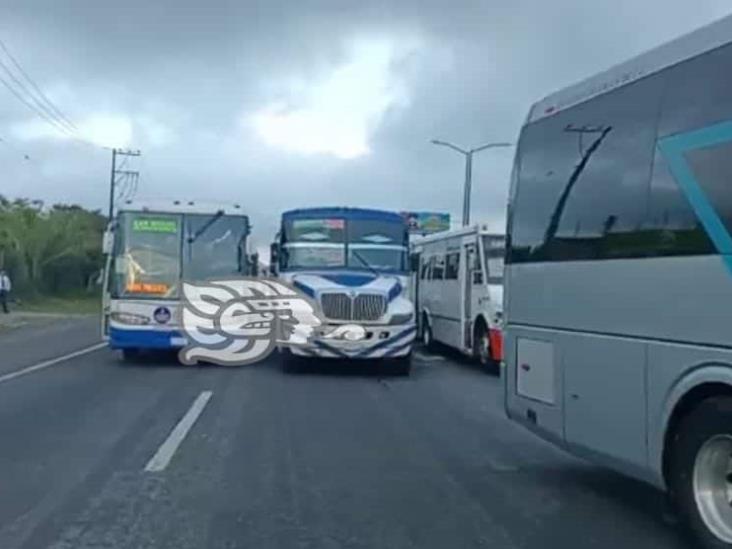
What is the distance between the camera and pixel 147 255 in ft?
71.6

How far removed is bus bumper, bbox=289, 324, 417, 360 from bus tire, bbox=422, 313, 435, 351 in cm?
708

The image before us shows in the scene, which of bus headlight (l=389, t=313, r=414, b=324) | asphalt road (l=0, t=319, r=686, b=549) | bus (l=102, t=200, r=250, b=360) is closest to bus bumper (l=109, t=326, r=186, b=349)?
bus (l=102, t=200, r=250, b=360)

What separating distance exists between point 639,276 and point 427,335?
20393mm

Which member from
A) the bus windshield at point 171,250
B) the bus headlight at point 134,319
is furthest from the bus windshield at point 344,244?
the bus headlight at point 134,319

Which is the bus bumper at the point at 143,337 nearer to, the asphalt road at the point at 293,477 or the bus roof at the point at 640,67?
the asphalt road at the point at 293,477

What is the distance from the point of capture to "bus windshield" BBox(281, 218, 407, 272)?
21.6 meters

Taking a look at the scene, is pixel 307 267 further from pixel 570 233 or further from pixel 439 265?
pixel 570 233

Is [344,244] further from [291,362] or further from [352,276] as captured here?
[291,362]

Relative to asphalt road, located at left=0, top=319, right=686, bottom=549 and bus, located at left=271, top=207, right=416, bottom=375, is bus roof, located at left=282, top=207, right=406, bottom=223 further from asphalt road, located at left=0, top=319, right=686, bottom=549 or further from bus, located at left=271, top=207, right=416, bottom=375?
asphalt road, located at left=0, top=319, right=686, bottom=549

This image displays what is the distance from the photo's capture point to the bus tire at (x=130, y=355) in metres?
23.1

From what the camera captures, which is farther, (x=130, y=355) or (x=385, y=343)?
(x=130, y=355)

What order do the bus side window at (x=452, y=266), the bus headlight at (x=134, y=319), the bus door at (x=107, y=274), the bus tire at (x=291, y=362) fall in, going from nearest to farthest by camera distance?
1. the bus tire at (x=291, y=362)
2. the bus headlight at (x=134, y=319)
3. the bus door at (x=107, y=274)
4. the bus side window at (x=452, y=266)

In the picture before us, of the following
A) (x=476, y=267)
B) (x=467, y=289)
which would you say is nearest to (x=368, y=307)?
(x=476, y=267)

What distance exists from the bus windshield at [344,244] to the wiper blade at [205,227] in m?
1.35
